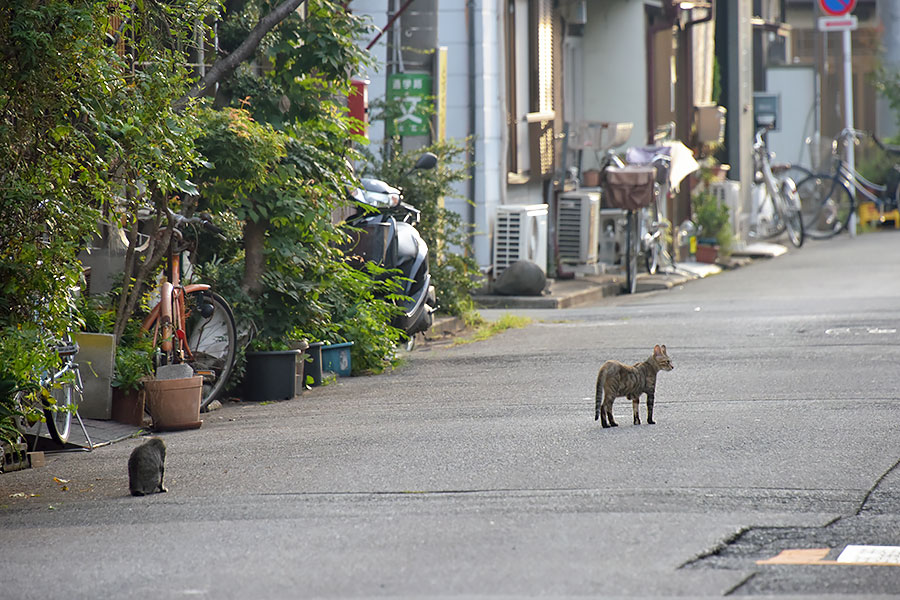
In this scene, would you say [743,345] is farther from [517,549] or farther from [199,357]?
[517,549]

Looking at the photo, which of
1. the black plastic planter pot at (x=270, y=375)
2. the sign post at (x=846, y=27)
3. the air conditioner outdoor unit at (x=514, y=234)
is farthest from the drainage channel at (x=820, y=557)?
the sign post at (x=846, y=27)

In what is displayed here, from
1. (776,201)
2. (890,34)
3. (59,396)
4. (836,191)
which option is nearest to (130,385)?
(59,396)

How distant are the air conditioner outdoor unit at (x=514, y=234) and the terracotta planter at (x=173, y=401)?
932 centimetres

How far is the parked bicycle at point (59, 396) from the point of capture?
7203 mm

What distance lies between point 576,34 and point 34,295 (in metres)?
16.6

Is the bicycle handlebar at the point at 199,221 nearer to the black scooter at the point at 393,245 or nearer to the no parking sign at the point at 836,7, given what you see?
the black scooter at the point at 393,245

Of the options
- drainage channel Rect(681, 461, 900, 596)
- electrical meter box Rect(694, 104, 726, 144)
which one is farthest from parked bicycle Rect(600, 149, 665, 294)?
drainage channel Rect(681, 461, 900, 596)

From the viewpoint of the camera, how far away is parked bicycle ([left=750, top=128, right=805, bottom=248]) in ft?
82.8

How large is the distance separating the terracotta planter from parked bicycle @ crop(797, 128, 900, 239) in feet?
64.9

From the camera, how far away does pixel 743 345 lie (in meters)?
12.1

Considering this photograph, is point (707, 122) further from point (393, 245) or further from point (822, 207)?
point (393, 245)

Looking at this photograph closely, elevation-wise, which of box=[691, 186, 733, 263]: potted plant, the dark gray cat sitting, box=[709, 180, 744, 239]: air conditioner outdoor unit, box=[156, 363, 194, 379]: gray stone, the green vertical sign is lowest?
the dark gray cat sitting

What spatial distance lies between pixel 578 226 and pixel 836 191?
450 inches

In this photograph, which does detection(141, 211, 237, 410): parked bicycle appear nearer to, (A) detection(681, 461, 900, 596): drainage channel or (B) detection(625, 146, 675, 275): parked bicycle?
(A) detection(681, 461, 900, 596): drainage channel
